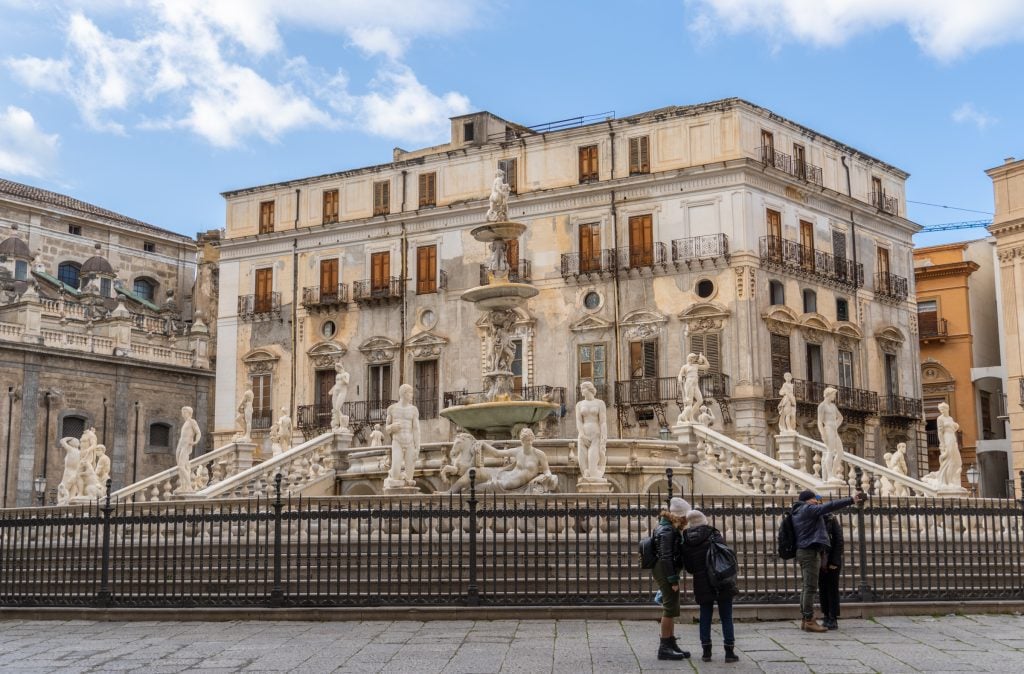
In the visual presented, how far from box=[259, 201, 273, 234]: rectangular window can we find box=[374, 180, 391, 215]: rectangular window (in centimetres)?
427

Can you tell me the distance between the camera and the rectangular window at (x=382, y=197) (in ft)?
137

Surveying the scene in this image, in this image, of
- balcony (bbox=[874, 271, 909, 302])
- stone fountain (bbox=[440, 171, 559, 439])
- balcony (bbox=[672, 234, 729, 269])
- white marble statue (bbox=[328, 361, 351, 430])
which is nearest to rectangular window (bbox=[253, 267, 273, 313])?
balcony (bbox=[672, 234, 729, 269])

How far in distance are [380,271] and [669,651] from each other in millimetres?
31856

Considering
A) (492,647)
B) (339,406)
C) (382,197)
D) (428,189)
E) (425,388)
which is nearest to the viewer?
(492,647)

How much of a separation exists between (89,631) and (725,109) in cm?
2698

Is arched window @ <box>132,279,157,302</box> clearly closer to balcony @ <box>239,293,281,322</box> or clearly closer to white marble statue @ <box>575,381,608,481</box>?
balcony @ <box>239,293,281,322</box>

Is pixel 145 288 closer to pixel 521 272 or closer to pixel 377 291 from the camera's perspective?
pixel 377 291

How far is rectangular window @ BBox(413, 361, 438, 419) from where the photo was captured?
1565 inches

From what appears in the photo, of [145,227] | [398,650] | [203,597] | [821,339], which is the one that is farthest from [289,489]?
[145,227]

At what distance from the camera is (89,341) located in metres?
43.6

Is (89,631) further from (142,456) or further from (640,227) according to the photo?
(142,456)

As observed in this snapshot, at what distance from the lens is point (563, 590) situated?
47.0 ft

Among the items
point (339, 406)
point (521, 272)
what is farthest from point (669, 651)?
point (521, 272)

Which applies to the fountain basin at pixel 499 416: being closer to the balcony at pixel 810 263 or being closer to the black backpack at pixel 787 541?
the black backpack at pixel 787 541
